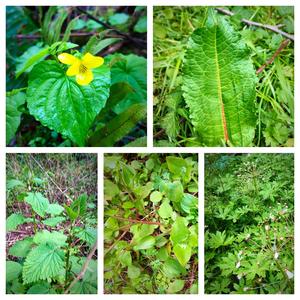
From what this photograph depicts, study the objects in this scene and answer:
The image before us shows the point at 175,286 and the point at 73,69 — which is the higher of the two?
the point at 73,69

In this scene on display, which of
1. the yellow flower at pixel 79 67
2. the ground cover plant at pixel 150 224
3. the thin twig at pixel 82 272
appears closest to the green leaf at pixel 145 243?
the ground cover plant at pixel 150 224

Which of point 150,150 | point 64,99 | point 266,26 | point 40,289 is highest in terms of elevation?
point 266,26

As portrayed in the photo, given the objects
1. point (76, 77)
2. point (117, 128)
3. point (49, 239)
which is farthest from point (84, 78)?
point (49, 239)

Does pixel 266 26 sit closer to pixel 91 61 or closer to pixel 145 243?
pixel 91 61

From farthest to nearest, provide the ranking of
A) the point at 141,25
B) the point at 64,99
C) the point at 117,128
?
1. the point at 141,25
2. the point at 117,128
3. the point at 64,99

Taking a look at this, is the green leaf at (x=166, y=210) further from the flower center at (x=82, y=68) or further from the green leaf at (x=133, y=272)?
the flower center at (x=82, y=68)

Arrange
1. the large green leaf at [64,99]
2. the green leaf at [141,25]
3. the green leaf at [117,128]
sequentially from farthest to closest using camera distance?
the green leaf at [141,25]
the green leaf at [117,128]
the large green leaf at [64,99]

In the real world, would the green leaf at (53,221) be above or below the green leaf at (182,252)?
above

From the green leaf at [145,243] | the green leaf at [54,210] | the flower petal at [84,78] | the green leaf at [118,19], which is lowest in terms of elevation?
the green leaf at [145,243]
